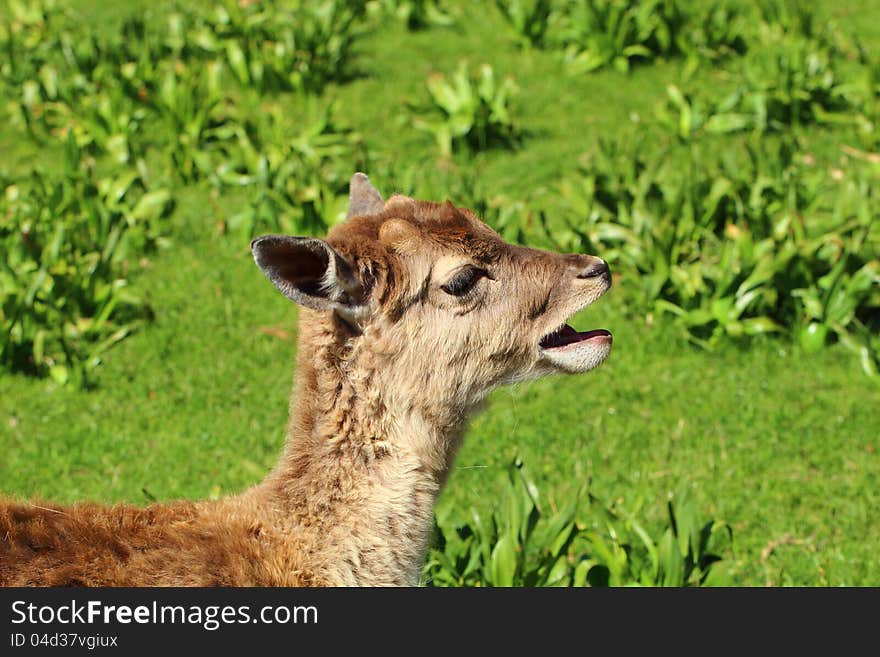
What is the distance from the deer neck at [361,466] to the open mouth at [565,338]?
1.79 feet

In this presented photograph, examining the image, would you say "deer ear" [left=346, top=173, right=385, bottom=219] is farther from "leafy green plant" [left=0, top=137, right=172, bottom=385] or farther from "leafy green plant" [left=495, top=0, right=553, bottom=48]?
"leafy green plant" [left=495, top=0, right=553, bottom=48]

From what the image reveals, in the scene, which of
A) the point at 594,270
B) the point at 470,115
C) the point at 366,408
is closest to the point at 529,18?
the point at 470,115

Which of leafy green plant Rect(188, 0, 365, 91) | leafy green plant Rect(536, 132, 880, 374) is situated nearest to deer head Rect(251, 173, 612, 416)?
leafy green plant Rect(536, 132, 880, 374)

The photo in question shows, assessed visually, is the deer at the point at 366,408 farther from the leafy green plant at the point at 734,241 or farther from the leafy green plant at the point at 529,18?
the leafy green plant at the point at 529,18

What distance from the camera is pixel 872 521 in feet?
21.6

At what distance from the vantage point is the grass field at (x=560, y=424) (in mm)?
6727

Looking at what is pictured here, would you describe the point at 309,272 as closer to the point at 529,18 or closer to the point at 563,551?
the point at 563,551

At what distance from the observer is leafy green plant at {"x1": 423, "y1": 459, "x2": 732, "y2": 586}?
571 centimetres

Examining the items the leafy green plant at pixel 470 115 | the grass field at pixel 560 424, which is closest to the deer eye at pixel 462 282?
the grass field at pixel 560 424

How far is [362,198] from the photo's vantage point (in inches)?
207

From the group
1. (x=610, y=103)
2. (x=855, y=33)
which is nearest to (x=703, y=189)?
(x=610, y=103)

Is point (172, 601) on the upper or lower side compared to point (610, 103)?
upper

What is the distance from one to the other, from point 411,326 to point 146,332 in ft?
14.1

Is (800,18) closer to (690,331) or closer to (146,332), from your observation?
(690,331)
